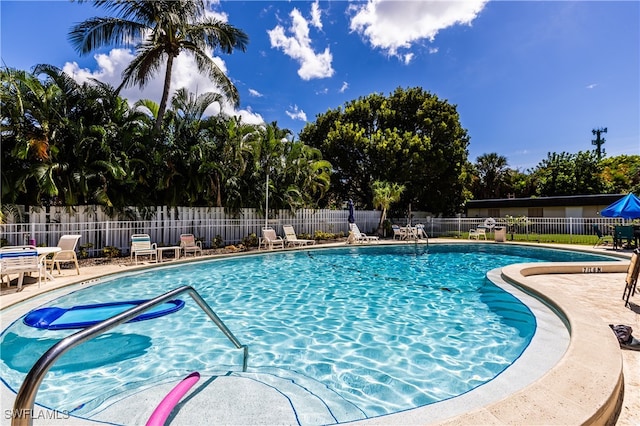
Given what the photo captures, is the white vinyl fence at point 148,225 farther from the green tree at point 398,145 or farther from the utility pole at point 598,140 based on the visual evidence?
the utility pole at point 598,140

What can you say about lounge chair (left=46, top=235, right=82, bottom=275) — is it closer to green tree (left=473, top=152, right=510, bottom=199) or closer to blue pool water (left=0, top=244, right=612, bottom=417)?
blue pool water (left=0, top=244, right=612, bottom=417)

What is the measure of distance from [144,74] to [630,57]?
19.2 metres

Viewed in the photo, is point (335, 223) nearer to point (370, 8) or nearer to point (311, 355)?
point (370, 8)

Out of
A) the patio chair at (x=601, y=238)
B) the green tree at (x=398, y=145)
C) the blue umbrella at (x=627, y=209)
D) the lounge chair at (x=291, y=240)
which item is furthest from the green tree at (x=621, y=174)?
the lounge chair at (x=291, y=240)

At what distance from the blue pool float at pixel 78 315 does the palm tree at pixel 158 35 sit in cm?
944

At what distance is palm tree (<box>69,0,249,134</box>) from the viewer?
41.2ft

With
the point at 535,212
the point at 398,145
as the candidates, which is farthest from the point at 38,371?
the point at 535,212

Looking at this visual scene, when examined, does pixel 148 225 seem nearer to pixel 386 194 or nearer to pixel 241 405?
pixel 241 405

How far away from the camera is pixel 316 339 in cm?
496

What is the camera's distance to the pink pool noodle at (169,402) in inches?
94.2

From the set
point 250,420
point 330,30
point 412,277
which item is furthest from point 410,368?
point 330,30

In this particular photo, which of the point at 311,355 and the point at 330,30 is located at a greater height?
the point at 330,30

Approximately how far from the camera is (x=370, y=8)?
12.5 m

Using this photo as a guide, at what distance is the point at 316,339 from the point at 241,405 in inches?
89.4
